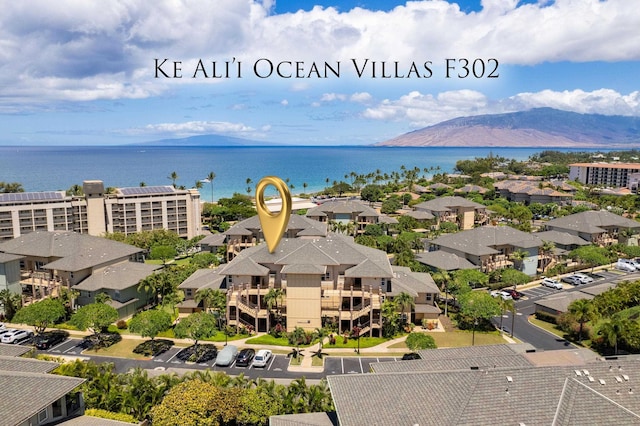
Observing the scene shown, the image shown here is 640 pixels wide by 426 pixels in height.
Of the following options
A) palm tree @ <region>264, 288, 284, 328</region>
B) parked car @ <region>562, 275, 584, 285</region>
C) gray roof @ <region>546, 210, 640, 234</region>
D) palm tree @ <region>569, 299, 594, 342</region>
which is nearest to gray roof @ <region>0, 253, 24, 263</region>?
palm tree @ <region>264, 288, 284, 328</region>

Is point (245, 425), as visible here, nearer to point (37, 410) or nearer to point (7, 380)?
point (37, 410)

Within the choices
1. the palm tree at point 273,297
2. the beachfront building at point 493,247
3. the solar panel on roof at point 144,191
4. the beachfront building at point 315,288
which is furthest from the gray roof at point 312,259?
the solar panel on roof at point 144,191

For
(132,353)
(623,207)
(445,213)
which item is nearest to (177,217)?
(132,353)

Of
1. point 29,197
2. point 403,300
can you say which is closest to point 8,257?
point 29,197

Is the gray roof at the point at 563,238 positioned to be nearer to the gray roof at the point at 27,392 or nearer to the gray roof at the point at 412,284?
the gray roof at the point at 412,284

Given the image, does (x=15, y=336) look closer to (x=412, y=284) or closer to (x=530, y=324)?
(x=412, y=284)

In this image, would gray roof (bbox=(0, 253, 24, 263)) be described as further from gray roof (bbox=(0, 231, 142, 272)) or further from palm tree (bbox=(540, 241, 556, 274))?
palm tree (bbox=(540, 241, 556, 274))
